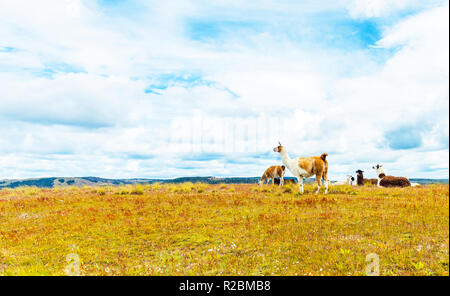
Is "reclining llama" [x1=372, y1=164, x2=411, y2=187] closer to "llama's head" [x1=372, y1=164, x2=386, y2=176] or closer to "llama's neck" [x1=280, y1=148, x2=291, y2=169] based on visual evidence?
"llama's head" [x1=372, y1=164, x2=386, y2=176]

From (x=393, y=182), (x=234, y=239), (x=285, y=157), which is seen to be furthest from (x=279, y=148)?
(x=234, y=239)

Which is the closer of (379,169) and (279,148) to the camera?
(279,148)

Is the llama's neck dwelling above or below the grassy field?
above

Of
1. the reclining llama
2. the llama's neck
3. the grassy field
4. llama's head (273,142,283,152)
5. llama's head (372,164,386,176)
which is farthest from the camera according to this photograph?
llama's head (372,164,386,176)

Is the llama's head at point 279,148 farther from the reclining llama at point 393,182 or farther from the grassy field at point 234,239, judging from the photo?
the reclining llama at point 393,182

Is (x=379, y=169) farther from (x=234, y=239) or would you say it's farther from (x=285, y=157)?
(x=234, y=239)

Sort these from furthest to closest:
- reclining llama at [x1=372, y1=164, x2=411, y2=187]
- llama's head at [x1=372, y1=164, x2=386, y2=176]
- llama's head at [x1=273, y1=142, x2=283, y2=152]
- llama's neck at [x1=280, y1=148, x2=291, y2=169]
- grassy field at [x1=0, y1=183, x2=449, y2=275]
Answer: llama's head at [x1=372, y1=164, x2=386, y2=176], reclining llama at [x1=372, y1=164, x2=411, y2=187], llama's head at [x1=273, y1=142, x2=283, y2=152], llama's neck at [x1=280, y1=148, x2=291, y2=169], grassy field at [x1=0, y1=183, x2=449, y2=275]

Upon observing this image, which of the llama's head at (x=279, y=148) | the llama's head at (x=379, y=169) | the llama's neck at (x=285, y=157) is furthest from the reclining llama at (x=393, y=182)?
the llama's head at (x=279, y=148)

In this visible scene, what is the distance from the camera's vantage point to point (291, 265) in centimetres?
797

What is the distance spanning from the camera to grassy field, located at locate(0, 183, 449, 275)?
7.99 metres

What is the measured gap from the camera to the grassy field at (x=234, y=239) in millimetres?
7988

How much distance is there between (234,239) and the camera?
10.6 metres

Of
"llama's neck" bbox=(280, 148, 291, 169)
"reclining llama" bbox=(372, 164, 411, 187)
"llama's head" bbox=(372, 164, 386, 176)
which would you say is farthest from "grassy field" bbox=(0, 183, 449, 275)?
"llama's head" bbox=(372, 164, 386, 176)
